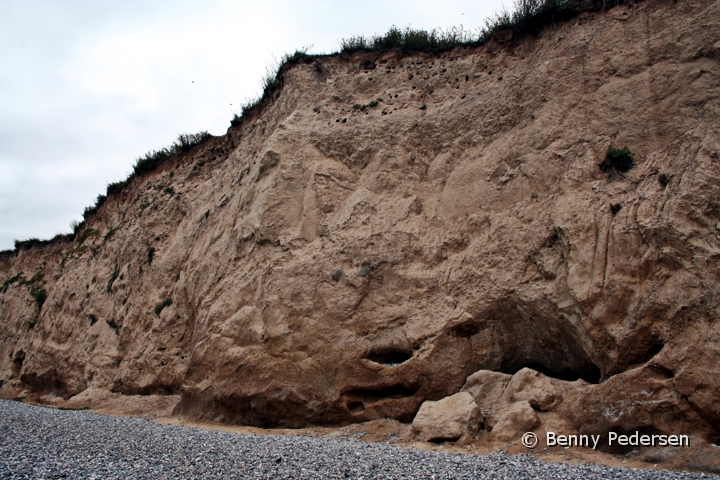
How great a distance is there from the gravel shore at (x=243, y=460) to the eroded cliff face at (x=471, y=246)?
131 centimetres

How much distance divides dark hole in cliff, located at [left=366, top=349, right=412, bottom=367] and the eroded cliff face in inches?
1.4

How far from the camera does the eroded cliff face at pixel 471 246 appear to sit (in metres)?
6.85

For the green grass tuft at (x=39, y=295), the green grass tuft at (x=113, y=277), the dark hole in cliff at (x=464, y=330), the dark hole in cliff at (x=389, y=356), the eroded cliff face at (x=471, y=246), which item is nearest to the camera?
the eroded cliff face at (x=471, y=246)

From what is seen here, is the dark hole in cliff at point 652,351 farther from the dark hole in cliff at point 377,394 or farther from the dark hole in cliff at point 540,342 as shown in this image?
the dark hole in cliff at point 377,394

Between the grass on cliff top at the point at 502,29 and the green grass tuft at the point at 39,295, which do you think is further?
the green grass tuft at the point at 39,295

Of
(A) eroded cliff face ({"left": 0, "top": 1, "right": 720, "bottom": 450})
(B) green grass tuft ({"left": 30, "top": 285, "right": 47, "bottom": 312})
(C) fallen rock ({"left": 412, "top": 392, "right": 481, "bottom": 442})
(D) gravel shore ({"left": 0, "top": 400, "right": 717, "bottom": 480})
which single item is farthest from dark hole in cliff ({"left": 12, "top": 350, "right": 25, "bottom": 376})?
(C) fallen rock ({"left": 412, "top": 392, "right": 481, "bottom": 442})

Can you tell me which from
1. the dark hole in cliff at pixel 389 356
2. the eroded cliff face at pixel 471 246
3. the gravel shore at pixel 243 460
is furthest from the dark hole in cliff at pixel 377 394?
the gravel shore at pixel 243 460

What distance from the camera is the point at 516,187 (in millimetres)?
9430

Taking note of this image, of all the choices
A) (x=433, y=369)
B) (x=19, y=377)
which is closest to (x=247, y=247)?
(x=433, y=369)

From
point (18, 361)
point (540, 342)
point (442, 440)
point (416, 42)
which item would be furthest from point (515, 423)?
point (18, 361)

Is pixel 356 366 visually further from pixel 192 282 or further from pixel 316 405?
pixel 192 282

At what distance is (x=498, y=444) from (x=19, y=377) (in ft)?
64.5

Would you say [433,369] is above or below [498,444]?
above

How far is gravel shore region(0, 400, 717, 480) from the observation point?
533 centimetres
